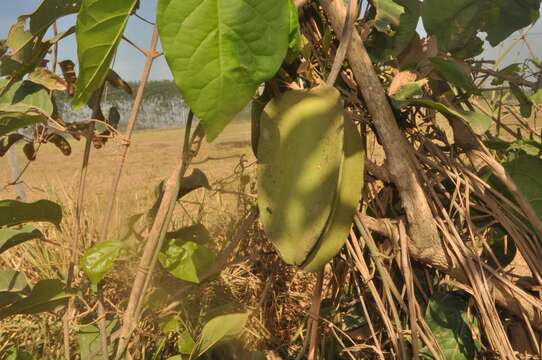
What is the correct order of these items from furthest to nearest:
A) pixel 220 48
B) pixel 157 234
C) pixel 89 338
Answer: pixel 89 338 → pixel 157 234 → pixel 220 48

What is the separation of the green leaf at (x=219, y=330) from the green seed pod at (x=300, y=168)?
249mm

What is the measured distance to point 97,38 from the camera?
1.32 feet

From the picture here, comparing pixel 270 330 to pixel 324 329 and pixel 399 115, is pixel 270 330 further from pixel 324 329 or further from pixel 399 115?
pixel 399 115

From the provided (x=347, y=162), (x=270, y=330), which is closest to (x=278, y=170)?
(x=347, y=162)

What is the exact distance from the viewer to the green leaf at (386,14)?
20.1 inches

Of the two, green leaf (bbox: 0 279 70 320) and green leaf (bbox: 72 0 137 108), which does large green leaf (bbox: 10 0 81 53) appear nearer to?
green leaf (bbox: 72 0 137 108)

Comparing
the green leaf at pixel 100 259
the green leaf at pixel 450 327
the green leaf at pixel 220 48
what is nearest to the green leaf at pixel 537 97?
the green leaf at pixel 450 327

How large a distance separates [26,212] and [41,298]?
11cm

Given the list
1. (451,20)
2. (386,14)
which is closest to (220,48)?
(386,14)

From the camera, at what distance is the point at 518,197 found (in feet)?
1.90

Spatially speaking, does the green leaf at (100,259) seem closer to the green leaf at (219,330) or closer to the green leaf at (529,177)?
the green leaf at (219,330)

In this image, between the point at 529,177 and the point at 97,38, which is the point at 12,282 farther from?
the point at 529,177

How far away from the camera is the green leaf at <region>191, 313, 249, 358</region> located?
2.14 ft

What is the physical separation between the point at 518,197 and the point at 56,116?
0.54 meters
